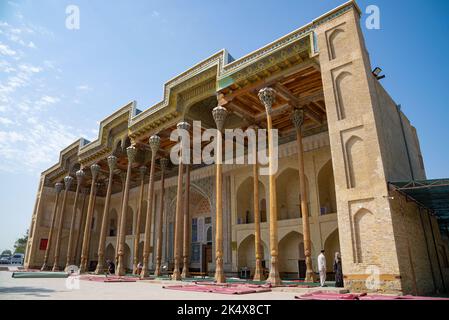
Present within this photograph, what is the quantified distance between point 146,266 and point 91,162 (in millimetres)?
9747

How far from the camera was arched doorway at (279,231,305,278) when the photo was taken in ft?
49.2

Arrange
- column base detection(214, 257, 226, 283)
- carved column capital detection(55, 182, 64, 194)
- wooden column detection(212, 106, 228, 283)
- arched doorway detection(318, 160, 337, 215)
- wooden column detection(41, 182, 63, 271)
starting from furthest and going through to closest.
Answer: carved column capital detection(55, 182, 64, 194) → wooden column detection(41, 182, 63, 271) → arched doorway detection(318, 160, 337, 215) → wooden column detection(212, 106, 228, 283) → column base detection(214, 257, 226, 283)

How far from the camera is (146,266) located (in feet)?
46.0

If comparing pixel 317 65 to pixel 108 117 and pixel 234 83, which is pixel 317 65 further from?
pixel 108 117

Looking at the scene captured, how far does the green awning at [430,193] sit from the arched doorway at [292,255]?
5.89 metres

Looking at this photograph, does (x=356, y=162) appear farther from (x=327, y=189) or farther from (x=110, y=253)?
(x=110, y=253)

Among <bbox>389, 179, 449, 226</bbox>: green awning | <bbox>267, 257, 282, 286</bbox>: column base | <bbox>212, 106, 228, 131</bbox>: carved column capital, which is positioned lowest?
<bbox>267, 257, 282, 286</bbox>: column base

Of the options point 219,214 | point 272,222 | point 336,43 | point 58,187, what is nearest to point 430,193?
point 272,222

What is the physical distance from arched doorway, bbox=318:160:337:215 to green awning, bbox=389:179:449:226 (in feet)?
13.9

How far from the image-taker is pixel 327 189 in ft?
50.1

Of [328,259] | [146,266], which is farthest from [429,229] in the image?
[146,266]

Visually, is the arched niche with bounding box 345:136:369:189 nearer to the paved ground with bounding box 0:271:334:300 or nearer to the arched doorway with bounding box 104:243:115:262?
the paved ground with bounding box 0:271:334:300

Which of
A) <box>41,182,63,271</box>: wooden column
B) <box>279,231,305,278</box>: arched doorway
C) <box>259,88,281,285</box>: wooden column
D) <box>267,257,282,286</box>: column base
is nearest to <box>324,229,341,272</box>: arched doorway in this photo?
<box>279,231,305,278</box>: arched doorway

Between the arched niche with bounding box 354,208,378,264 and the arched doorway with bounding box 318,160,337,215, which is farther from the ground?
the arched doorway with bounding box 318,160,337,215
